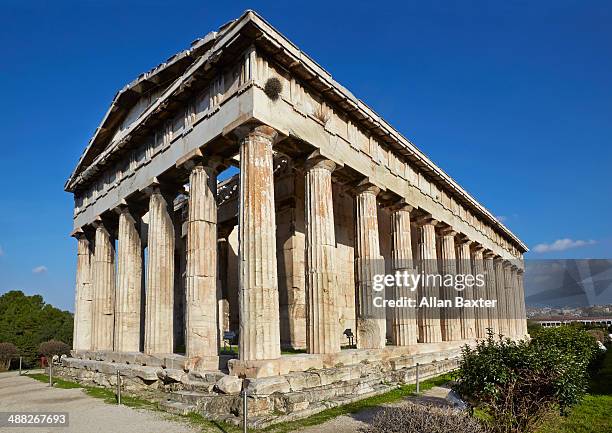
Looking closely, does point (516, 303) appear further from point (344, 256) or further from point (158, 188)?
point (158, 188)

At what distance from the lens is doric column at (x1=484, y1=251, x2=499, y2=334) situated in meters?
31.4

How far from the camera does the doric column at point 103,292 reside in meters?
21.2

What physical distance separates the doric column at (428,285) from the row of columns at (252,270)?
55 millimetres

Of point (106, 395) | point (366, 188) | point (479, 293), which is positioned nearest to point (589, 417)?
point (366, 188)

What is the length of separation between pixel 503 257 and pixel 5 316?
147 feet

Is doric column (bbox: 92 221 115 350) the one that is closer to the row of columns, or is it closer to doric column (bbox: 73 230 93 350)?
the row of columns

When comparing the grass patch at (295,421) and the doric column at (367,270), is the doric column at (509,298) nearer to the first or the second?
the grass patch at (295,421)

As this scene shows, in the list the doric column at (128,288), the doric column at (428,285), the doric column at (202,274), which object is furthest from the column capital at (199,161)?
the doric column at (428,285)

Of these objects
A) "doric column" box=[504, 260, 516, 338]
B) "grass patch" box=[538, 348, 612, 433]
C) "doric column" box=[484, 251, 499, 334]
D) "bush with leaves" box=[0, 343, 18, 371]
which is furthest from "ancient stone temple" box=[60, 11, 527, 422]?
"doric column" box=[504, 260, 516, 338]

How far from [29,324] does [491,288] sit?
39707mm

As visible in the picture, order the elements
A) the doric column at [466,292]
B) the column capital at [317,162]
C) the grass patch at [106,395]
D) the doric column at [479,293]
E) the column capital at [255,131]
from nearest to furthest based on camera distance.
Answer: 1. the grass patch at [106,395]
2. the column capital at [255,131]
3. the column capital at [317,162]
4. the doric column at [466,292]
5. the doric column at [479,293]

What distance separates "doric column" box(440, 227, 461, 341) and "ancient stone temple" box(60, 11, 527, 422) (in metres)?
0.10

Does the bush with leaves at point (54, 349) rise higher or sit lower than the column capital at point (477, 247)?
lower

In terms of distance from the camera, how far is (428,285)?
73.0 ft
